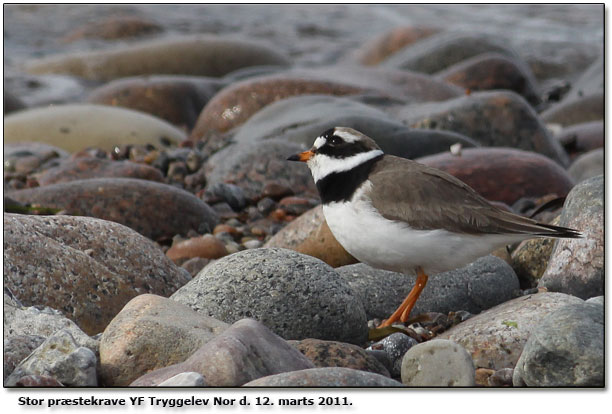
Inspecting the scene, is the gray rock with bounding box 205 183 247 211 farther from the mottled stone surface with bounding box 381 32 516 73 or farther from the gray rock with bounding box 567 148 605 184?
the mottled stone surface with bounding box 381 32 516 73

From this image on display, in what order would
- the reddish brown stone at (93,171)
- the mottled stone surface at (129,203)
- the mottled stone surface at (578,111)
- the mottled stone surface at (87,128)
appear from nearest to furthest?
the mottled stone surface at (129,203)
the reddish brown stone at (93,171)
the mottled stone surface at (87,128)
the mottled stone surface at (578,111)

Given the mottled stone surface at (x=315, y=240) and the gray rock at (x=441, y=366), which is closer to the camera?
the gray rock at (x=441, y=366)

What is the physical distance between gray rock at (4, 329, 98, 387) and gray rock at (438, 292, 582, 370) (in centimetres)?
230

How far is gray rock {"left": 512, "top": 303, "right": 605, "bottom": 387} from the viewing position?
4.15 metres

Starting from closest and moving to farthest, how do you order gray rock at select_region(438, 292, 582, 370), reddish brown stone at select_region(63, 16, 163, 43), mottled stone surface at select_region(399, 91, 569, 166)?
gray rock at select_region(438, 292, 582, 370), mottled stone surface at select_region(399, 91, 569, 166), reddish brown stone at select_region(63, 16, 163, 43)

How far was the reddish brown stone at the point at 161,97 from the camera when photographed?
47.8ft

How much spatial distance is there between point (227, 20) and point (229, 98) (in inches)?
466

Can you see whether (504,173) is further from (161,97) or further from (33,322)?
(161,97)

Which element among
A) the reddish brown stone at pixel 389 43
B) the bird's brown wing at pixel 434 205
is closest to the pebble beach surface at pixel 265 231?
the bird's brown wing at pixel 434 205

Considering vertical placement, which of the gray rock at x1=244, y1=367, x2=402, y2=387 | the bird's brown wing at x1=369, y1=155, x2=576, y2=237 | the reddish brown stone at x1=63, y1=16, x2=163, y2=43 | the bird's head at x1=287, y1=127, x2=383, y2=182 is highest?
the bird's head at x1=287, y1=127, x2=383, y2=182

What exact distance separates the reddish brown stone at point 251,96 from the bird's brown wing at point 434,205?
7.85 m

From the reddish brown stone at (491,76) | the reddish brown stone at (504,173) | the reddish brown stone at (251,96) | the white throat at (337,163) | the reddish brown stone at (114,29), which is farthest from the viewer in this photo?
the reddish brown stone at (114,29)

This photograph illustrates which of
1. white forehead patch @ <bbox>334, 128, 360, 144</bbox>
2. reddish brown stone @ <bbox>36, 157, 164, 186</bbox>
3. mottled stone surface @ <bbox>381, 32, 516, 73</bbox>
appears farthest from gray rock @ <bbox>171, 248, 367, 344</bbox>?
mottled stone surface @ <bbox>381, 32, 516, 73</bbox>

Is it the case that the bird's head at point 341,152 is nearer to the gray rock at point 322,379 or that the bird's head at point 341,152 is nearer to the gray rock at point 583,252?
the gray rock at point 583,252
